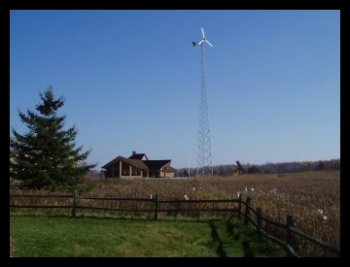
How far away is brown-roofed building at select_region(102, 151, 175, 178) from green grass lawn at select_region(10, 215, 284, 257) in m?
45.8

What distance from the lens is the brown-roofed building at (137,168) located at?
63.6 metres

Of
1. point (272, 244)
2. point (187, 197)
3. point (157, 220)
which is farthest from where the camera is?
point (187, 197)

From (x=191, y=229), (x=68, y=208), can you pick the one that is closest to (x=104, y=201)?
(x=68, y=208)

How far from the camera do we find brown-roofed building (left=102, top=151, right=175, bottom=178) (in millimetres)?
63562

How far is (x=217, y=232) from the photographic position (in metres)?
14.6

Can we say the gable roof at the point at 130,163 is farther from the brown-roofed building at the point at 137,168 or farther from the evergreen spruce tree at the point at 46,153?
the evergreen spruce tree at the point at 46,153

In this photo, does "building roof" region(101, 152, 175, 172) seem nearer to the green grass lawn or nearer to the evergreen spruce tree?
the evergreen spruce tree

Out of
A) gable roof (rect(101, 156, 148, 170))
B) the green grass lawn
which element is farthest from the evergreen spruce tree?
gable roof (rect(101, 156, 148, 170))

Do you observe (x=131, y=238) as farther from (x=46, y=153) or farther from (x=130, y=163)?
(x=130, y=163)

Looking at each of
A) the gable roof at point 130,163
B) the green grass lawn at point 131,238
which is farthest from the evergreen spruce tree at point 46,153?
the gable roof at point 130,163

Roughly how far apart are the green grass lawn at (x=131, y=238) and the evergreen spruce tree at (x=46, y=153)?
1061 centimetres
